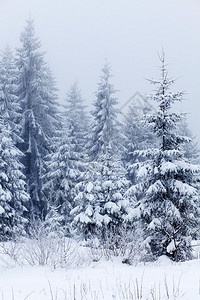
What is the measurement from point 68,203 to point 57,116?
8.22 m

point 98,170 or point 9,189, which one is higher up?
point 98,170

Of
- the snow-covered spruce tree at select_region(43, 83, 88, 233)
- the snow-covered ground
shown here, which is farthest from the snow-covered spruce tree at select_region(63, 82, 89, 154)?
the snow-covered ground

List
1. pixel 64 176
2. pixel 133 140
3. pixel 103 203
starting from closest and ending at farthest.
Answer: pixel 103 203 → pixel 64 176 → pixel 133 140

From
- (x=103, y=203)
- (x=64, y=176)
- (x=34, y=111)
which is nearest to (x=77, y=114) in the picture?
(x=34, y=111)

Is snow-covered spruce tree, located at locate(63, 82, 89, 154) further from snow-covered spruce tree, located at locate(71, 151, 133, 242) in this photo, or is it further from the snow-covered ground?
the snow-covered ground

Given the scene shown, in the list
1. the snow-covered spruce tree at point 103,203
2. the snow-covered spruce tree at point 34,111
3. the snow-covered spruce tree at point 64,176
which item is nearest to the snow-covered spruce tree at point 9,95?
the snow-covered spruce tree at point 34,111

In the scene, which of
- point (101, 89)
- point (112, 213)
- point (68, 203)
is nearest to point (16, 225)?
point (68, 203)

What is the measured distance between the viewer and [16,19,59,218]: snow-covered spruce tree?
21859 mm

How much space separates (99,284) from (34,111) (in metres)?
18.7

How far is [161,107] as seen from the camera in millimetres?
10906

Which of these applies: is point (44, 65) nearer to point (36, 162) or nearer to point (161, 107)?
point (36, 162)

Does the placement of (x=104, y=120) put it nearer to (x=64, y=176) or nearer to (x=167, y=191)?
(x=64, y=176)

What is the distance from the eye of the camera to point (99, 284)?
226 inches

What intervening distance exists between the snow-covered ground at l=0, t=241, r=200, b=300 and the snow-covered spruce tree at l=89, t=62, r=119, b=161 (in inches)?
572
